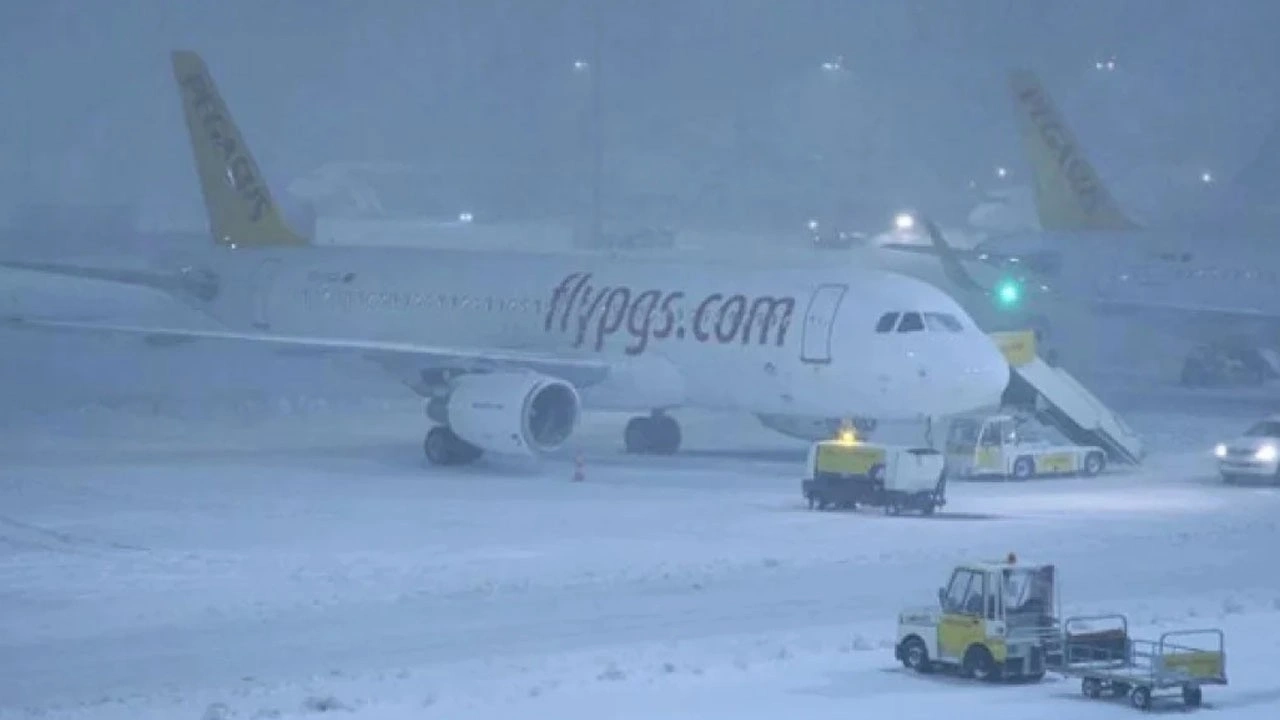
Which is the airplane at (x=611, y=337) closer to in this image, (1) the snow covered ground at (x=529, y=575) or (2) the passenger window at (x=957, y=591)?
(1) the snow covered ground at (x=529, y=575)

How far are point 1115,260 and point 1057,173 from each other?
560cm

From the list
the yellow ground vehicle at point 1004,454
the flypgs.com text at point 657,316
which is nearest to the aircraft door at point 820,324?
the flypgs.com text at point 657,316

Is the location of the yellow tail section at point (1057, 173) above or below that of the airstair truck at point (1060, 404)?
above

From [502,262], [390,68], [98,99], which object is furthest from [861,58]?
A: [502,262]

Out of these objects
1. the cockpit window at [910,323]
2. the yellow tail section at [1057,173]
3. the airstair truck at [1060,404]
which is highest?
the yellow tail section at [1057,173]

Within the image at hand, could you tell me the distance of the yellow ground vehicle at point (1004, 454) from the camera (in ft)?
118

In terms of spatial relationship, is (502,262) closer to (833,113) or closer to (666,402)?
(666,402)

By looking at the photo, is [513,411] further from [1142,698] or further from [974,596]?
[1142,698]

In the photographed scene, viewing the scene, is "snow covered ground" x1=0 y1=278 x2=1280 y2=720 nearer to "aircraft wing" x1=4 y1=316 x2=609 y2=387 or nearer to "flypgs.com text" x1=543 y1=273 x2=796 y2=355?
"aircraft wing" x1=4 y1=316 x2=609 y2=387

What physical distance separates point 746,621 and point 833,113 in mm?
88265

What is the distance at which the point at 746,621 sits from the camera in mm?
23469

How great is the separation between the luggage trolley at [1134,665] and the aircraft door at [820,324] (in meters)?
14.1

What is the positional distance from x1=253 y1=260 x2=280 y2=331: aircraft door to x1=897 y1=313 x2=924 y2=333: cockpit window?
12942 millimetres

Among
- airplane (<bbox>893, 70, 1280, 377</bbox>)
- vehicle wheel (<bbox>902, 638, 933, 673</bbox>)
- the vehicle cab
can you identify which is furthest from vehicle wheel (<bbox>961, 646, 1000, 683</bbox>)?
airplane (<bbox>893, 70, 1280, 377</bbox>)
